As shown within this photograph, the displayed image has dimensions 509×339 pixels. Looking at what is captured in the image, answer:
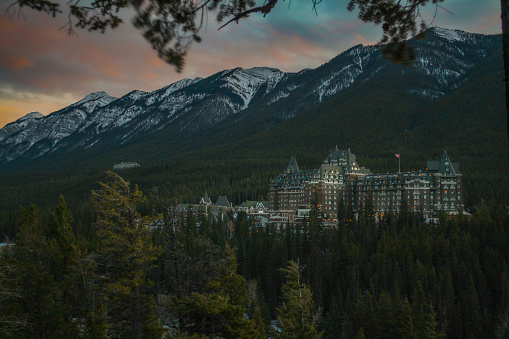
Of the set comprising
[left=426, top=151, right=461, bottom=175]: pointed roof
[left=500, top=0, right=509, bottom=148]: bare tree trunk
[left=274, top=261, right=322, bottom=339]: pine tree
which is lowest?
[left=274, top=261, right=322, bottom=339]: pine tree

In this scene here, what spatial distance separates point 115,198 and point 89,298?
789 cm

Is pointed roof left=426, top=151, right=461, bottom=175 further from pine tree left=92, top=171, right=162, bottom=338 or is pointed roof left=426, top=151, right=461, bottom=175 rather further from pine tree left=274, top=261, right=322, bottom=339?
pine tree left=92, top=171, right=162, bottom=338

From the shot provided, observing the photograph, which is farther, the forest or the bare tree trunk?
the forest

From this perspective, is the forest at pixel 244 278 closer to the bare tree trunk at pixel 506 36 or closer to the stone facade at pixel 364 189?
the bare tree trunk at pixel 506 36

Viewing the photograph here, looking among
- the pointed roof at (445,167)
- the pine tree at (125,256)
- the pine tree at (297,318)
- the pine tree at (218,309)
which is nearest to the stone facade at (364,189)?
the pointed roof at (445,167)

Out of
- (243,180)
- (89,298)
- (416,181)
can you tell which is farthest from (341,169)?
(89,298)

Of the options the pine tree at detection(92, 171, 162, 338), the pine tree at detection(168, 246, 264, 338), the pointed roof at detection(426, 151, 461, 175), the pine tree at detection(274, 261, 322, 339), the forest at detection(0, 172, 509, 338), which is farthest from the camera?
the pointed roof at detection(426, 151, 461, 175)

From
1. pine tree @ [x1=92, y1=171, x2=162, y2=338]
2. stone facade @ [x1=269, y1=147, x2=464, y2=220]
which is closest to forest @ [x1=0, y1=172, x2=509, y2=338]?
pine tree @ [x1=92, y1=171, x2=162, y2=338]

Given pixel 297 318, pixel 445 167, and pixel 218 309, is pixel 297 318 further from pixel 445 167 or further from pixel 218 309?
pixel 445 167

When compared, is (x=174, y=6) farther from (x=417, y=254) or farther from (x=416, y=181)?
(x=416, y=181)

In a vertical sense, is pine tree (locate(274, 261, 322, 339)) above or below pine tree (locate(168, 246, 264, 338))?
below

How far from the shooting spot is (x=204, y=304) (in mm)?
20625

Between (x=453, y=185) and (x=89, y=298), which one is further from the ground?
(x=453, y=185)

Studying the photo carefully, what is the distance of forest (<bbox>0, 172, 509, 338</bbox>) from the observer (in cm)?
2170
